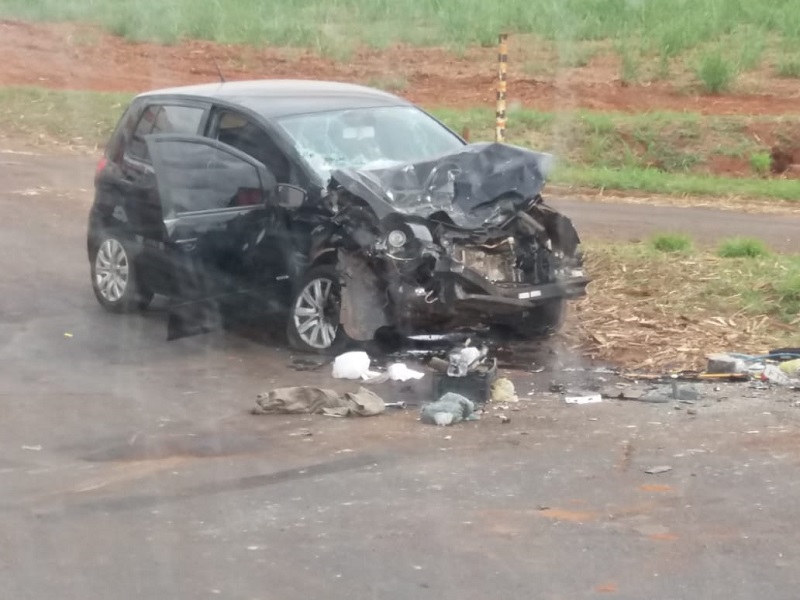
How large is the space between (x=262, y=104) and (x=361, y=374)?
2.43 metres

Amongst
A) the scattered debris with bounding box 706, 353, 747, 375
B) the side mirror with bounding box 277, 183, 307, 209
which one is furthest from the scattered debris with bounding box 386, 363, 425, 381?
the scattered debris with bounding box 706, 353, 747, 375

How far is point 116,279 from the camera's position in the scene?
11.9m

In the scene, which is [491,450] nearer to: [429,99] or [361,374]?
[361,374]

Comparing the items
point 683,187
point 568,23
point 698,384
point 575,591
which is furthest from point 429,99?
point 575,591

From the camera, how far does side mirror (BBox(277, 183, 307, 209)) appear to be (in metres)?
10.2

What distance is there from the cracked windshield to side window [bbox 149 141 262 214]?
18mm

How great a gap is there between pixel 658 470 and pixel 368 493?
1.50 metres

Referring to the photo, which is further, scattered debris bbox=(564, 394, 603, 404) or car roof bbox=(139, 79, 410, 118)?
car roof bbox=(139, 79, 410, 118)

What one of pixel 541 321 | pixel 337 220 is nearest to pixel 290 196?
pixel 337 220

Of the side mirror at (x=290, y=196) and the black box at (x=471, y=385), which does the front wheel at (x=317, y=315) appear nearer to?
the side mirror at (x=290, y=196)

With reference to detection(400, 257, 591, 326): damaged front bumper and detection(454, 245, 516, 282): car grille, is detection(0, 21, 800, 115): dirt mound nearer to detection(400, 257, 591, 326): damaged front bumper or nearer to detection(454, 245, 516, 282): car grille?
detection(454, 245, 516, 282): car grille

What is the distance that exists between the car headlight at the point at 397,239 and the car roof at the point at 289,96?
156 cm

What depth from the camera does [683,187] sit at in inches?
734

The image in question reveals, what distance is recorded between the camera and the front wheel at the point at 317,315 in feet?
33.4
